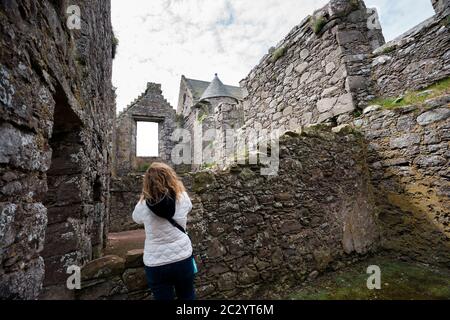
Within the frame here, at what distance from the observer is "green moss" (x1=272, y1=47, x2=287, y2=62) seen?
18.6 ft

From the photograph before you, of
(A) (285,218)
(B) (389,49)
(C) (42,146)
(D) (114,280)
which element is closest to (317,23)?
(B) (389,49)

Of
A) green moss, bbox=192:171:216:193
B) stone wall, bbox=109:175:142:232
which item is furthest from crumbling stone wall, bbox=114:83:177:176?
green moss, bbox=192:171:216:193

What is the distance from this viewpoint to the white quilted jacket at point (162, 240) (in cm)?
190

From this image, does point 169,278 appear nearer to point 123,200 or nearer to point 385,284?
point 385,284

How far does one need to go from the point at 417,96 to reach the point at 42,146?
486 cm

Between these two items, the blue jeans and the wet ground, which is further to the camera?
the wet ground

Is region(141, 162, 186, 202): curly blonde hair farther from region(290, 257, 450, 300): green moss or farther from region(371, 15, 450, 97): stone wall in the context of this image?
region(371, 15, 450, 97): stone wall

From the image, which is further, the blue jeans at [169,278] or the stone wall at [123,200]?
the stone wall at [123,200]

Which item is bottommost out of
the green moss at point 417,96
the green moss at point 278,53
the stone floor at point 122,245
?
the stone floor at point 122,245

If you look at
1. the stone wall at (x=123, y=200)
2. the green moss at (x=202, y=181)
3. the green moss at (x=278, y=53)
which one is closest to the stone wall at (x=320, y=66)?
the green moss at (x=278, y=53)

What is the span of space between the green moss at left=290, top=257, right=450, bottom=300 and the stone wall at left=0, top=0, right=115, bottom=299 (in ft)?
8.55

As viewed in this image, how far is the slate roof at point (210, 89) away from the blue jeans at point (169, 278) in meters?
17.4

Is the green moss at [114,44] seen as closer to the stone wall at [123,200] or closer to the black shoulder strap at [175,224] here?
the stone wall at [123,200]
